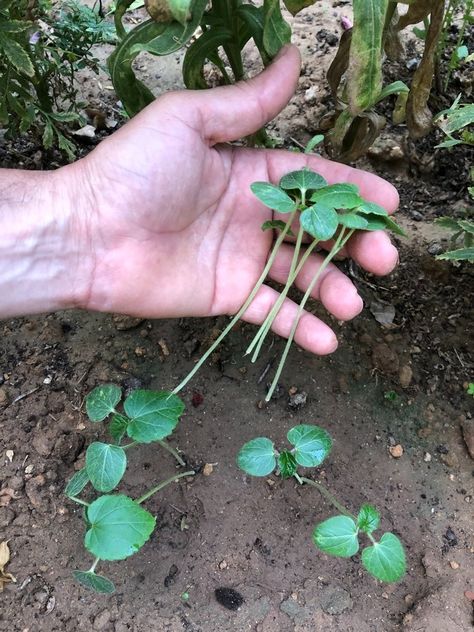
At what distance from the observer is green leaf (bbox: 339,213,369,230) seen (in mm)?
1125

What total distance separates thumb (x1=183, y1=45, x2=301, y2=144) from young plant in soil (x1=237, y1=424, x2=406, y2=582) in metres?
0.67

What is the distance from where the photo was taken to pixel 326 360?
5.08 feet

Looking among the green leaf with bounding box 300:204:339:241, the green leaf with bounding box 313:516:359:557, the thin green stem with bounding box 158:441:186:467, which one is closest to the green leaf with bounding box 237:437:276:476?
the green leaf with bounding box 313:516:359:557

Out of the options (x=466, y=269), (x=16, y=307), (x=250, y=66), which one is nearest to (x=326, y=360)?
(x=466, y=269)

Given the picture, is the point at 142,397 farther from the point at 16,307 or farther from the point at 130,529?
the point at 16,307

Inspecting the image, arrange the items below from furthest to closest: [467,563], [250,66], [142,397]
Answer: [250,66]
[467,563]
[142,397]

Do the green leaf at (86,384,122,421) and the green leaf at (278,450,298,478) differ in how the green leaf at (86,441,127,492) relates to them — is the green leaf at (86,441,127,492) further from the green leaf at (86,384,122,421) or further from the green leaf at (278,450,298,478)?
the green leaf at (278,450,298,478)

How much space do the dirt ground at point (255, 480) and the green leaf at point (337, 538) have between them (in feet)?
1.00

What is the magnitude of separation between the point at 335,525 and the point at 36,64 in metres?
1.46

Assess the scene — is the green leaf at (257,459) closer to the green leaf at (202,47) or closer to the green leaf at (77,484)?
the green leaf at (77,484)

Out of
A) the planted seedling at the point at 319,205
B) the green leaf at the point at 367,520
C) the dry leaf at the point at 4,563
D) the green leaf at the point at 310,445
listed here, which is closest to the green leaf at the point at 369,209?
the planted seedling at the point at 319,205

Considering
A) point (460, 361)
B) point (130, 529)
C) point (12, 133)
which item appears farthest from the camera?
point (12, 133)

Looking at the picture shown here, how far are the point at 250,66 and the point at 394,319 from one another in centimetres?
117

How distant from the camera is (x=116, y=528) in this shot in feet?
3.30
